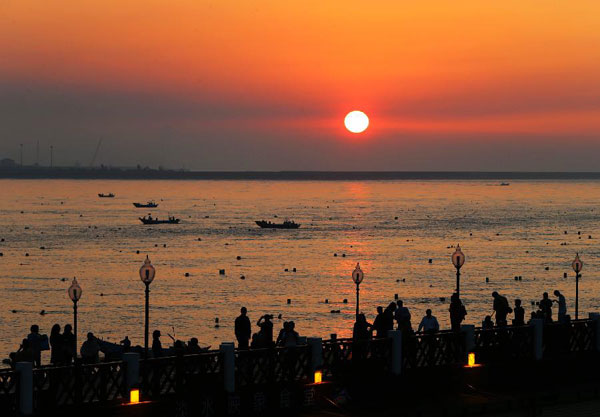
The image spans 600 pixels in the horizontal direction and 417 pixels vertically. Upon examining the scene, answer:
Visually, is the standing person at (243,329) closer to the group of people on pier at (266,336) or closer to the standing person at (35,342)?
the group of people on pier at (266,336)

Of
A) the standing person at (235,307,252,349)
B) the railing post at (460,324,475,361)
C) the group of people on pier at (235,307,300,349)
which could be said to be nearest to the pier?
the railing post at (460,324,475,361)

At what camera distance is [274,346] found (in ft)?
82.8

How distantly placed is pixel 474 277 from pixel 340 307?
2271cm

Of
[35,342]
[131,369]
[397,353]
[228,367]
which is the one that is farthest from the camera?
[397,353]

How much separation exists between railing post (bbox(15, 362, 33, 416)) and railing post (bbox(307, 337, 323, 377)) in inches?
271

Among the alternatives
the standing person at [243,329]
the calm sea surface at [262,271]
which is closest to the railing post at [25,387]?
the standing person at [243,329]

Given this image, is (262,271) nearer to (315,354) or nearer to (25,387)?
(315,354)

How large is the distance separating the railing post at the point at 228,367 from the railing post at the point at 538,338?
29.4 feet

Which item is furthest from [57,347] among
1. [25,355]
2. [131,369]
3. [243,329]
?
[243,329]

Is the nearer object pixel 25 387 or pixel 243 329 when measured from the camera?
pixel 25 387

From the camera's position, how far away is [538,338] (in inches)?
1126

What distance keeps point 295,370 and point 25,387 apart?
6653mm

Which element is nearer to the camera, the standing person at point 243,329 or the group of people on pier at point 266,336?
the group of people on pier at point 266,336

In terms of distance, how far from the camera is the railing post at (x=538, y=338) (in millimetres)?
28531
